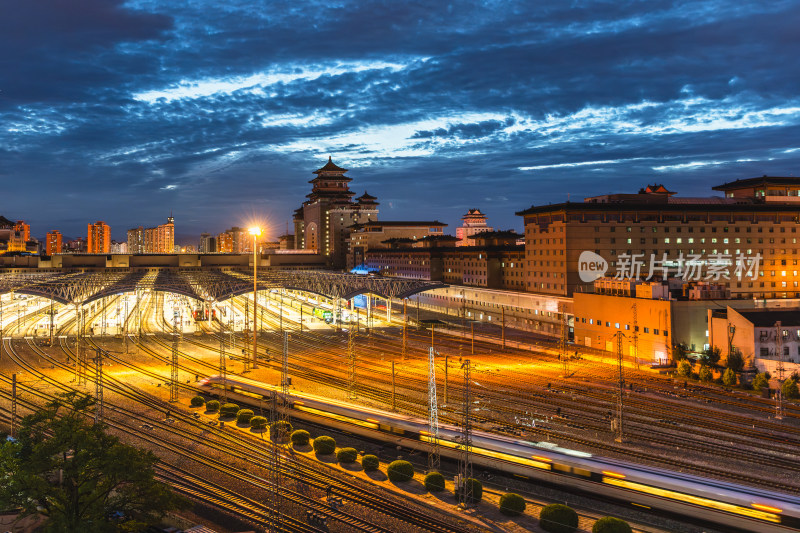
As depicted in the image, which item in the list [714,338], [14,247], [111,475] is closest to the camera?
[111,475]

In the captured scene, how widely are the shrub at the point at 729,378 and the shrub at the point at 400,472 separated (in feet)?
84.8

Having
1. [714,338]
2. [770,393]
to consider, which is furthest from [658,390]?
[714,338]

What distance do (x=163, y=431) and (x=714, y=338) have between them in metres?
38.0

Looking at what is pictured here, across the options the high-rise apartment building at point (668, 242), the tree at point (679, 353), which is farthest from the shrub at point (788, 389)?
the high-rise apartment building at point (668, 242)

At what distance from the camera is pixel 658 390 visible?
3803 cm

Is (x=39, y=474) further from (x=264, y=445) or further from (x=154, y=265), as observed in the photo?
(x=154, y=265)

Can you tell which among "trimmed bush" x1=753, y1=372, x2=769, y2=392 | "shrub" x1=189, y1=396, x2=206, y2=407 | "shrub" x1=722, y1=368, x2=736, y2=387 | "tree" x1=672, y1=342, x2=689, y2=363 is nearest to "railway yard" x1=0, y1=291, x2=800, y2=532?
"shrub" x1=189, y1=396, x2=206, y2=407

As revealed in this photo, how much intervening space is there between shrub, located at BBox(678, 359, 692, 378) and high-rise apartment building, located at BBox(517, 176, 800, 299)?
2201 cm

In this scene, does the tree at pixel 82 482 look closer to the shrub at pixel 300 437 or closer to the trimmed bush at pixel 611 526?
the shrub at pixel 300 437

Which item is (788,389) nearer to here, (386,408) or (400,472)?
(386,408)

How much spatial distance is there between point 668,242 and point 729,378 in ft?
102

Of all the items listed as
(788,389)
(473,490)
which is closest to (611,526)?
(473,490)

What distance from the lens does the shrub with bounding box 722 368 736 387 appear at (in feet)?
127

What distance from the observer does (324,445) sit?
26375 mm
